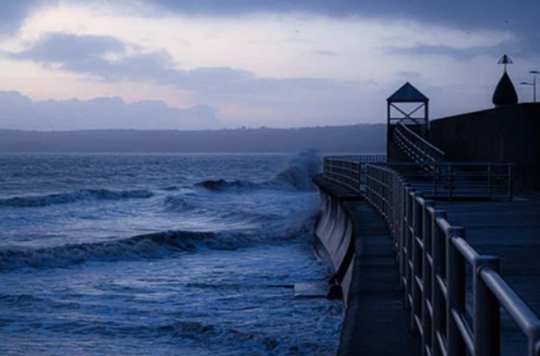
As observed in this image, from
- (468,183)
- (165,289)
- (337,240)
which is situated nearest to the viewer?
(165,289)

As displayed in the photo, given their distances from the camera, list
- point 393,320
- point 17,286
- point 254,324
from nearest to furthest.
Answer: point 393,320 < point 254,324 < point 17,286

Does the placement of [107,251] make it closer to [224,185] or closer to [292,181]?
[292,181]

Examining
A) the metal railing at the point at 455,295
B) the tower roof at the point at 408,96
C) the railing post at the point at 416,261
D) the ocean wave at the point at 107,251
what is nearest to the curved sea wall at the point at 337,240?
the ocean wave at the point at 107,251

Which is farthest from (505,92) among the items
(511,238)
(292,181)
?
(292,181)

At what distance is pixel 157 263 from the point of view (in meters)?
21.0

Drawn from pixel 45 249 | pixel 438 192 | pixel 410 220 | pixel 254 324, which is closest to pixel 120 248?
pixel 45 249

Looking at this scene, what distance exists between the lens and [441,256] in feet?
15.7

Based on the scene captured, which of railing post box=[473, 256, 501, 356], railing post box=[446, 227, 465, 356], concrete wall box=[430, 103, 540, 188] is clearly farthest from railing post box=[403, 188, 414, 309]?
concrete wall box=[430, 103, 540, 188]

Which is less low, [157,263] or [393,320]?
[393,320]

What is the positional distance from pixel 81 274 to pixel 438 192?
891 cm

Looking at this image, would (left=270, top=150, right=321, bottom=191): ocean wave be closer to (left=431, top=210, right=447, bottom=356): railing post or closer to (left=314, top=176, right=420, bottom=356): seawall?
(left=314, top=176, right=420, bottom=356): seawall

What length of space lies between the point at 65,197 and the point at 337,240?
117 ft

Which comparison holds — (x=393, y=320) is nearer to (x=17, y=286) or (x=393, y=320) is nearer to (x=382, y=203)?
(x=382, y=203)

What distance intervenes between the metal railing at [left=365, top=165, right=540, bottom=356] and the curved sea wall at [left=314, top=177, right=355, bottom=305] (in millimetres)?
5375
